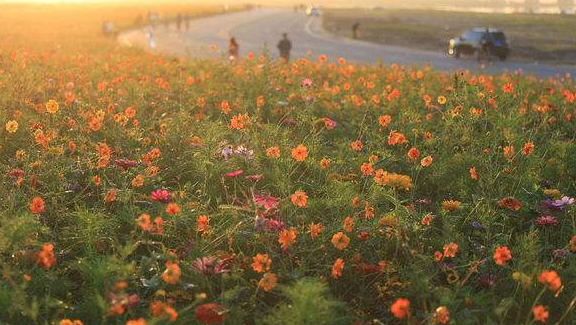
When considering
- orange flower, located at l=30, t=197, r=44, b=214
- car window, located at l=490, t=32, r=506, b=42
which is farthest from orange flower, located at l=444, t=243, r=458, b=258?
car window, located at l=490, t=32, r=506, b=42

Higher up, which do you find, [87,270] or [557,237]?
[87,270]

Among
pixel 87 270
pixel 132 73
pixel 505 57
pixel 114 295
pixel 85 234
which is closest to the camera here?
pixel 114 295

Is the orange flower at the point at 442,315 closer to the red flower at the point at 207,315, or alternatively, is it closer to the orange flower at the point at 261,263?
the orange flower at the point at 261,263

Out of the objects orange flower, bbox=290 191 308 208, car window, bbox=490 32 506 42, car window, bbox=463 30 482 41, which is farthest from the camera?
car window, bbox=463 30 482 41

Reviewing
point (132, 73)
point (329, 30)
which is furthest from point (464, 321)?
point (329, 30)

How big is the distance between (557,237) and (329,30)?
5039cm

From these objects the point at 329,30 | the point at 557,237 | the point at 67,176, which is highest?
the point at 67,176

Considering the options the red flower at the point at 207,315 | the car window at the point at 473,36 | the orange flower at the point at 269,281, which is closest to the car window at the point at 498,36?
the car window at the point at 473,36

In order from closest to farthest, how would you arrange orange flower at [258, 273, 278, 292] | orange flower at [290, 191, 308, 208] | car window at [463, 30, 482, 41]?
1. orange flower at [258, 273, 278, 292]
2. orange flower at [290, 191, 308, 208]
3. car window at [463, 30, 482, 41]

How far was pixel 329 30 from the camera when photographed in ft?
175

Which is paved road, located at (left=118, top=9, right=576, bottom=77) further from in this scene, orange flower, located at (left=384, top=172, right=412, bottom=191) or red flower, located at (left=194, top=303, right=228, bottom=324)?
red flower, located at (left=194, top=303, right=228, bottom=324)

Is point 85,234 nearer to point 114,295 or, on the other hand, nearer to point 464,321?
point 114,295

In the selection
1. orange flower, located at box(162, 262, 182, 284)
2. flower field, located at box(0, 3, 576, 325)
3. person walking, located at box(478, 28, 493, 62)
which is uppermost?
orange flower, located at box(162, 262, 182, 284)

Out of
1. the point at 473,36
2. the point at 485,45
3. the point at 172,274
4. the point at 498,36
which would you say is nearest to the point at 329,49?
the point at 473,36
